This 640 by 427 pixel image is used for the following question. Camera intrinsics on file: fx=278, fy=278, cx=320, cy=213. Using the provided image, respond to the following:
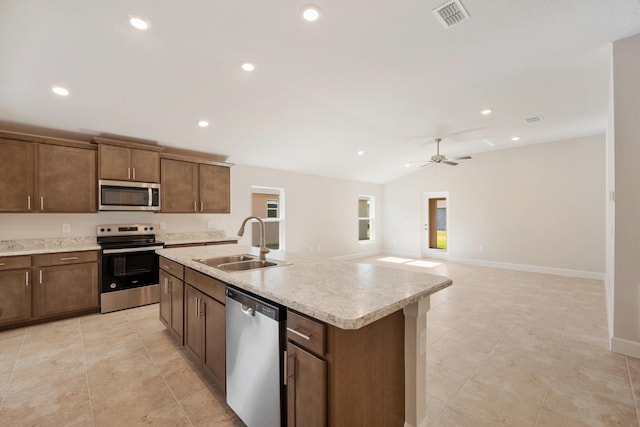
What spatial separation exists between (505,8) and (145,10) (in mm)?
2646

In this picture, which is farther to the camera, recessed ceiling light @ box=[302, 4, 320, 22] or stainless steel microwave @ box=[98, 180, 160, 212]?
stainless steel microwave @ box=[98, 180, 160, 212]

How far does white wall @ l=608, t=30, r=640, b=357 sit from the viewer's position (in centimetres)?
247

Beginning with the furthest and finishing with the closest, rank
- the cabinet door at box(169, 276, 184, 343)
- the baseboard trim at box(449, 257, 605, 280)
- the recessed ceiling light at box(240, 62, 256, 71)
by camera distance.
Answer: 1. the baseboard trim at box(449, 257, 605, 280)
2. the recessed ceiling light at box(240, 62, 256, 71)
3. the cabinet door at box(169, 276, 184, 343)

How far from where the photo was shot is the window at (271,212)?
592 centimetres

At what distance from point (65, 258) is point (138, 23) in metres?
2.83

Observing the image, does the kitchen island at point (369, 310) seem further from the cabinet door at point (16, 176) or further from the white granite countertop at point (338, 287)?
the cabinet door at point (16, 176)

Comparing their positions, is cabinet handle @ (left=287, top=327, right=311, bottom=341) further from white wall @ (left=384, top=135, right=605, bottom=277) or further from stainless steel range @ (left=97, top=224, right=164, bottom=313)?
white wall @ (left=384, top=135, right=605, bottom=277)

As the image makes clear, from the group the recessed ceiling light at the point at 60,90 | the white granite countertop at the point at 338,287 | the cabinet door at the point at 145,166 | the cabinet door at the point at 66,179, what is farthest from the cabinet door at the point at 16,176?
the white granite countertop at the point at 338,287

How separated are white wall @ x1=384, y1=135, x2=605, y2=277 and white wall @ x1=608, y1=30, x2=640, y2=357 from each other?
374cm

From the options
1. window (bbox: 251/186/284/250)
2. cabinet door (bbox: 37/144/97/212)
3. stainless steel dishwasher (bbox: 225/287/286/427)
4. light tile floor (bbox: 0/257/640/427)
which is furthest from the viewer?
window (bbox: 251/186/284/250)

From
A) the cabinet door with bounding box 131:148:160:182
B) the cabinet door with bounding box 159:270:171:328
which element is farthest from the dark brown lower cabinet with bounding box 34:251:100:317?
the cabinet door with bounding box 159:270:171:328

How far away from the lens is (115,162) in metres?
3.68

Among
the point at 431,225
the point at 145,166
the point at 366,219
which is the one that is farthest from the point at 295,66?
the point at 431,225

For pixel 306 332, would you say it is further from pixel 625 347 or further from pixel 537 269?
pixel 537 269
